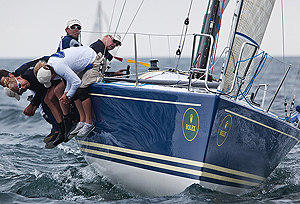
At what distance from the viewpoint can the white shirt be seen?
13.0 ft

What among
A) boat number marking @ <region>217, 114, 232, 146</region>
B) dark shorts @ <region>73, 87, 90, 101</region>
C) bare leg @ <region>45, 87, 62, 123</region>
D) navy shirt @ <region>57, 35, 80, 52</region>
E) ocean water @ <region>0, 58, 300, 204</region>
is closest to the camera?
boat number marking @ <region>217, 114, 232, 146</region>

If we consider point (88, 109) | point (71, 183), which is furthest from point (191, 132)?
point (71, 183)

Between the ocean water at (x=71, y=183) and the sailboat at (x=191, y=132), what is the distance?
0.44 feet

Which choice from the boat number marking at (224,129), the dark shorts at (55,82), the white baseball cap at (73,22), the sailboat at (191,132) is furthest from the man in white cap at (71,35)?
the boat number marking at (224,129)

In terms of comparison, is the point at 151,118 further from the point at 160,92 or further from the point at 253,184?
the point at 253,184

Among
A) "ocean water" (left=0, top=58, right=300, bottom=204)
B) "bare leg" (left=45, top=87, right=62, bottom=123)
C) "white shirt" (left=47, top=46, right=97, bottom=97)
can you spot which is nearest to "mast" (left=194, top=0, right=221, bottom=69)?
"white shirt" (left=47, top=46, right=97, bottom=97)

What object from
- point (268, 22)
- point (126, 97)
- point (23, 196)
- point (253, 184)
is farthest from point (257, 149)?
point (23, 196)

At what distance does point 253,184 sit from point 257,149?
0.68 meters

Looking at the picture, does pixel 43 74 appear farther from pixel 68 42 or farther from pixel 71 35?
pixel 71 35

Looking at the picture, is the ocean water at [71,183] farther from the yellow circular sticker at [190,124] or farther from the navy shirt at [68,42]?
the navy shirt at [68,42]

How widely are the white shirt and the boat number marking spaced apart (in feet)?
5.59

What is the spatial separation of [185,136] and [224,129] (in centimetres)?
40

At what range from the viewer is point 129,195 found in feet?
14.3

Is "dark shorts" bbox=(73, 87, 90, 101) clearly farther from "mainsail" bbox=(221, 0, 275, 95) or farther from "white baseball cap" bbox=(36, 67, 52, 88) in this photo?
"mainsail" bbox=(221, 0, 275, 95)
